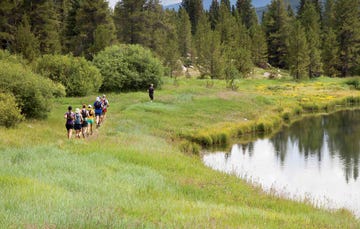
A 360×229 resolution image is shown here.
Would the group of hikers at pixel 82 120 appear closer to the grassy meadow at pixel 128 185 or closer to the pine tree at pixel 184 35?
the grassy meadow at pixel 128 185

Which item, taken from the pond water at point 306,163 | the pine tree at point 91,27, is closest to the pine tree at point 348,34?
the pine tree at point 91,27

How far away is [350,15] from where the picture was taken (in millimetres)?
88062

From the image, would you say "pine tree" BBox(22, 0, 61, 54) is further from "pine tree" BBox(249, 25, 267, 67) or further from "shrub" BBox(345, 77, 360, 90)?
"shrub" BBox(345, 77, 360, 90)

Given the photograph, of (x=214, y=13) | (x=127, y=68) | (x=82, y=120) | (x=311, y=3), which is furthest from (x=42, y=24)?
(x=311, y=3)

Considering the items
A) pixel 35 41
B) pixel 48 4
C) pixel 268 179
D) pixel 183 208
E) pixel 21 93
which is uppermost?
pixel 48 4

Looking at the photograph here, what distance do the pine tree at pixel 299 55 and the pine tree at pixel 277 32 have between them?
1562cm

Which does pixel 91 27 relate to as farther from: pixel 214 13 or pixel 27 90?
pixel 214 13

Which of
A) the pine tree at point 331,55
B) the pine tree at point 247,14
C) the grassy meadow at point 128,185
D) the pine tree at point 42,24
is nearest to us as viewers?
the grassy meadow at point 128,185

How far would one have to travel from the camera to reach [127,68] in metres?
52.6

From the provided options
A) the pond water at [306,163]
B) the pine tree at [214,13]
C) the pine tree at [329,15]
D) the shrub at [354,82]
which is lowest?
the pond water at [306,163]

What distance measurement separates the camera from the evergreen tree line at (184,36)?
5956 cm

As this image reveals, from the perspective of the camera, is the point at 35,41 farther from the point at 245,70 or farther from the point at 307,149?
the point at 245,70

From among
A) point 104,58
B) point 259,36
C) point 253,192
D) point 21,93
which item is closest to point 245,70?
point 259,36

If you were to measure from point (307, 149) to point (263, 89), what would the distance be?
118ft
